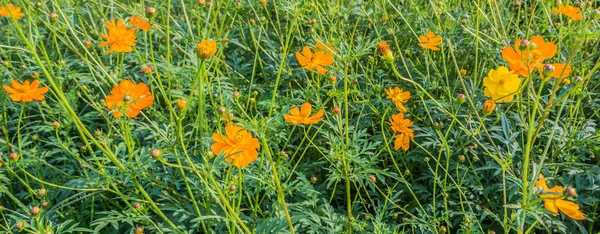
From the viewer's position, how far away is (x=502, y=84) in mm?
1256

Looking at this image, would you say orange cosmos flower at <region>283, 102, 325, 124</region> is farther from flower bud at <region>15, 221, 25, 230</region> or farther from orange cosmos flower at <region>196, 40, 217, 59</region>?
flower bud at <region>15, 221, 25, 230</region>

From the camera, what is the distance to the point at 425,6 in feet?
7.93

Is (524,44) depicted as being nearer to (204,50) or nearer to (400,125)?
(400,125)

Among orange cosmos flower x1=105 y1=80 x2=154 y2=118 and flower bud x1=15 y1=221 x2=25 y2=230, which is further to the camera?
orange cosmos flower x1=105 y1=80 x2=154 y2=118

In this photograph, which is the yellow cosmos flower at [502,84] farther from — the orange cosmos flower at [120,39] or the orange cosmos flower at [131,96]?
the orange cosmos flower at [120,39]

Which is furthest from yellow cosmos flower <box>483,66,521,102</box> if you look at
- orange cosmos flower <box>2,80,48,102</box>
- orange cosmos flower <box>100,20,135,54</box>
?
orange cosmos flower <box>2,80,48,102</box>

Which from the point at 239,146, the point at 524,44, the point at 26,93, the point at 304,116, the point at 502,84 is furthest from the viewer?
the point at 26,93

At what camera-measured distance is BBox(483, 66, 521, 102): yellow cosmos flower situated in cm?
123

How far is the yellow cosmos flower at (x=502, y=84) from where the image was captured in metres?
1.23

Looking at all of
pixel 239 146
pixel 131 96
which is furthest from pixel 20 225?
pixel 239 146

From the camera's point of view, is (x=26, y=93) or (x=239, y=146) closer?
(x=239, y=146)

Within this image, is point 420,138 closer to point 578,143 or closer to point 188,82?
point 578,143

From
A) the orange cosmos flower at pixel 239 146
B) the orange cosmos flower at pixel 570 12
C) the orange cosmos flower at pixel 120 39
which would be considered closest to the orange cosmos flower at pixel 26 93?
the orange cosmos flower at pixel 120 39

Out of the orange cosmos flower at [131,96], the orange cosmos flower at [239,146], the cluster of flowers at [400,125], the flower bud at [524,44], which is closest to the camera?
the flower bud at [524,44]
